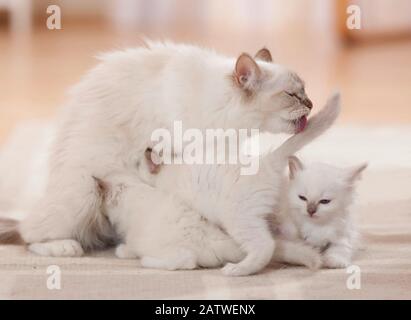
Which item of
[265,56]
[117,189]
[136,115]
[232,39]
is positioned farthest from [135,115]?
[232,39]

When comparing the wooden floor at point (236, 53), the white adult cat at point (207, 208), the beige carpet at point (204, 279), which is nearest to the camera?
the beige carpet at point (204, 279)

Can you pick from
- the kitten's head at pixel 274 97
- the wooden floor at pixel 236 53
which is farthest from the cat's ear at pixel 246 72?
the wooden floor at pixel 236 53

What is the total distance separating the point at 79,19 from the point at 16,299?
4991 millimetres

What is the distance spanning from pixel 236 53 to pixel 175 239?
323 cm

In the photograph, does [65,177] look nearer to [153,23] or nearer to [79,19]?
[153,23]

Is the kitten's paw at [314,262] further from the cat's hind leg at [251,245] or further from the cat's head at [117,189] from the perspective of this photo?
the cat's head at [117,189]

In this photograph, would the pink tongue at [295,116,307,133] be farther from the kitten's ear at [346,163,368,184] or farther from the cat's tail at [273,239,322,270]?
the cat's tail at [273,239,322,270]

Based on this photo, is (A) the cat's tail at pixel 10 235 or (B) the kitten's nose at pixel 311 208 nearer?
(B) the kitten's nose at pixel 311 208

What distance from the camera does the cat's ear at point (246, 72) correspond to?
2.03 m

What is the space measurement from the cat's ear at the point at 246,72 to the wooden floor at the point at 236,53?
1.84 metres

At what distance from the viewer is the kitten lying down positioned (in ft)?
6.37

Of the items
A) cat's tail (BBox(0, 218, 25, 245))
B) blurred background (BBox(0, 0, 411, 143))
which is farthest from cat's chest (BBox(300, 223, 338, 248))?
blurred background (BBox(0, 0, 411, 143))

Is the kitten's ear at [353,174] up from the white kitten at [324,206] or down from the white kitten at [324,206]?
up
